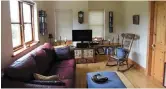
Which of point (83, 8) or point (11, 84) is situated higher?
point (83, 8)

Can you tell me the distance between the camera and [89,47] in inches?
236

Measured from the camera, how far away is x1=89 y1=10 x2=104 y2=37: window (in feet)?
22.0

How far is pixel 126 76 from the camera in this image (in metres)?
4.66

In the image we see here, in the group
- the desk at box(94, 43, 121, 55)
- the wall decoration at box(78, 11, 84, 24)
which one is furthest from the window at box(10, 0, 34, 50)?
the desk at box(94, 43, 121, 55)

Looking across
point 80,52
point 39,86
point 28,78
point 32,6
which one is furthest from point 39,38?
point 39,86

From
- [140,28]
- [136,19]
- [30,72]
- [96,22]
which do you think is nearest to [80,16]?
[96,22]

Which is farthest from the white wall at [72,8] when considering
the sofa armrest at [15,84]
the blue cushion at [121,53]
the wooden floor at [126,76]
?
the sofa armrest at [15,84]

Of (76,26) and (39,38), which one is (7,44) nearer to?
(39,38)

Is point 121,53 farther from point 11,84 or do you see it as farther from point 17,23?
point 11,84

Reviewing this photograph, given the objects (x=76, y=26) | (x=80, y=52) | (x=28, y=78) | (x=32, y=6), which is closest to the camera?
(x=28, y=78)

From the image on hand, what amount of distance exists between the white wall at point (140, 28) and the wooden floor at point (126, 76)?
41 cm

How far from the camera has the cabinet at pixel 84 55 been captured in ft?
19.5

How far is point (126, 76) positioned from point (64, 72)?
1.96m

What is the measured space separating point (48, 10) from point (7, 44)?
3.33m
